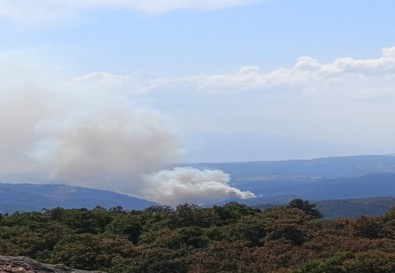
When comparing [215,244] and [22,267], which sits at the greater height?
[22,267]

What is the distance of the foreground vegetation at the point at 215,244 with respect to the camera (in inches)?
608

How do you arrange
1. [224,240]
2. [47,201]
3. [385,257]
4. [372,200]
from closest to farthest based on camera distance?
[385,257]
[224,240]
[372,200]
[47,201]

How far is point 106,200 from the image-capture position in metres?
200

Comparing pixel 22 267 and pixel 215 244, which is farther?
pixel 215 244

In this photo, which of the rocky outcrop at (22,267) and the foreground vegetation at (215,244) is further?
the foreground vegetation at (215,244)

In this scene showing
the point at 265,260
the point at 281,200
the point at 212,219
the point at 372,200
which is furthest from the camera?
the point at 281,200

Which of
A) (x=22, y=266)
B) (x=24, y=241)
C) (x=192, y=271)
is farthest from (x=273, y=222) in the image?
(x=22, y=266)

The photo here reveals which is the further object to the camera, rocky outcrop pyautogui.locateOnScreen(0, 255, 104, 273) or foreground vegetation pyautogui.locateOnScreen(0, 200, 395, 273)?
foreground vegetation pyautogui.locateOnScreen(0, 200, 395, 273)

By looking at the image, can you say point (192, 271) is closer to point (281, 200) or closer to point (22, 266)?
point (22, 266)

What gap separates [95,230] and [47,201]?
574ft

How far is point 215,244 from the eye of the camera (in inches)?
710

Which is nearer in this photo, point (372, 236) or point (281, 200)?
point (372, 236)

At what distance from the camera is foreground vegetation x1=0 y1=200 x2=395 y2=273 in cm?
1545

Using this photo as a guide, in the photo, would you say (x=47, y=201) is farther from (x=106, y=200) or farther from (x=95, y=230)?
(x=95, y=230)
